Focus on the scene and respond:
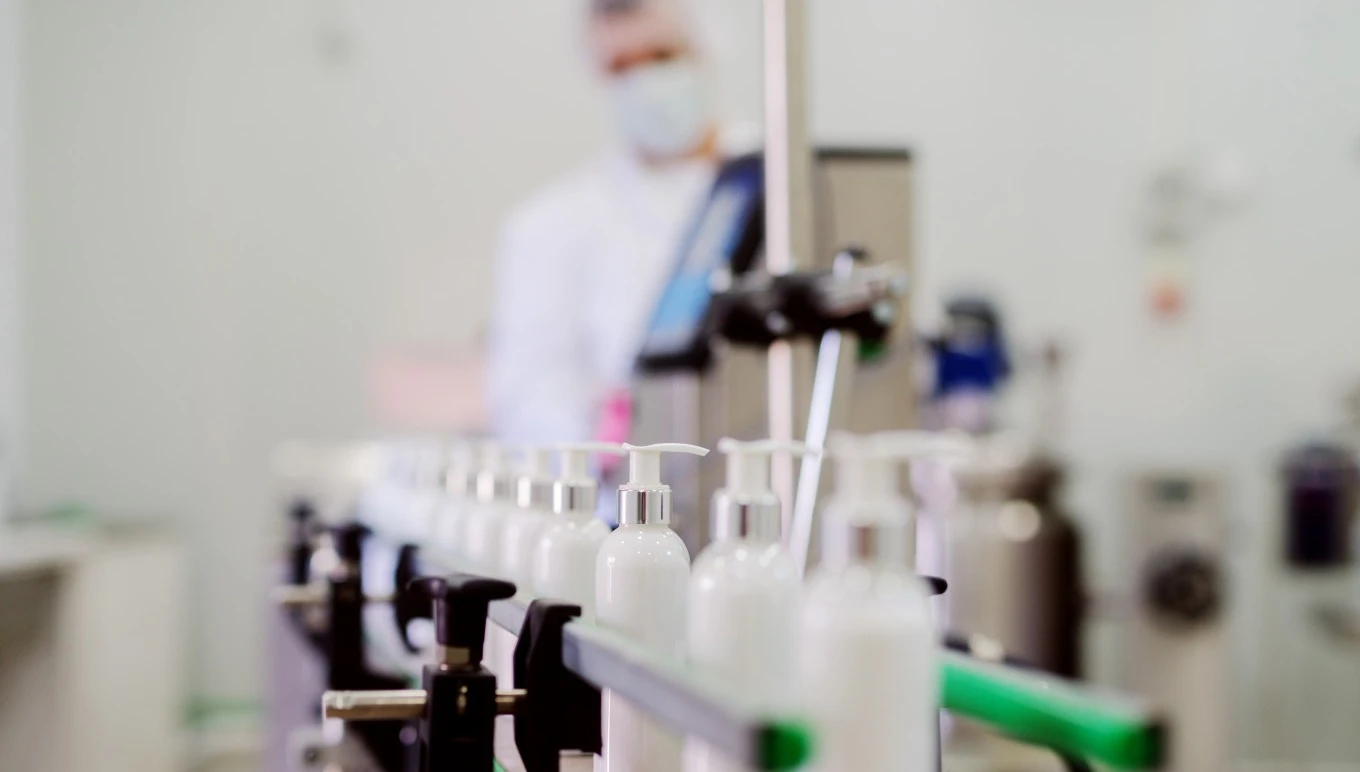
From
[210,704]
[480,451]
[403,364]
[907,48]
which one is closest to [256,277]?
[403,364]

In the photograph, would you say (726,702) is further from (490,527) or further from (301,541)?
(301,541)

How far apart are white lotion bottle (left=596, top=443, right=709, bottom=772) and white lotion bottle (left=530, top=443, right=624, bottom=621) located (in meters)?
0.09

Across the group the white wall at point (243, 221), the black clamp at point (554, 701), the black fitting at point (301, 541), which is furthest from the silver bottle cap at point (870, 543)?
the white wall at point (243, 221)

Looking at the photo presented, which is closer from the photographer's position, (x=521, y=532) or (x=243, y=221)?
(x=521, y=532)

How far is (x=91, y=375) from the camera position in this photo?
4.29 meters

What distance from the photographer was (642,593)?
2.46 ft

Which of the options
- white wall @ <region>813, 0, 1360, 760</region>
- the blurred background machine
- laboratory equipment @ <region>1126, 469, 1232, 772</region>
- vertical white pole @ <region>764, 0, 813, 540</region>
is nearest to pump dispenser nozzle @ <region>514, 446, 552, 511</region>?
vertical white pole @ <region>764, 0, 813, 540</region>

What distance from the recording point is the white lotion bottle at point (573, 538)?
87 centimetres

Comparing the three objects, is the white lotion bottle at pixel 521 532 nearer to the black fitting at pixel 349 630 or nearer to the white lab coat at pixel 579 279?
the black fitting at pixel 349 630

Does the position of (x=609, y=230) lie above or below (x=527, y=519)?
above

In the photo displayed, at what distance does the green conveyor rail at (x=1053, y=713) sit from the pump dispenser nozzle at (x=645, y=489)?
0.61ft

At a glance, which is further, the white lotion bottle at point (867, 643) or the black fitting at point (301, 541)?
the black fitting at point (301, 541)

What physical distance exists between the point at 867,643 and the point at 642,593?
212mm

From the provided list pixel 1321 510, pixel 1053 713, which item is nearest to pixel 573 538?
pixel 1053 713
